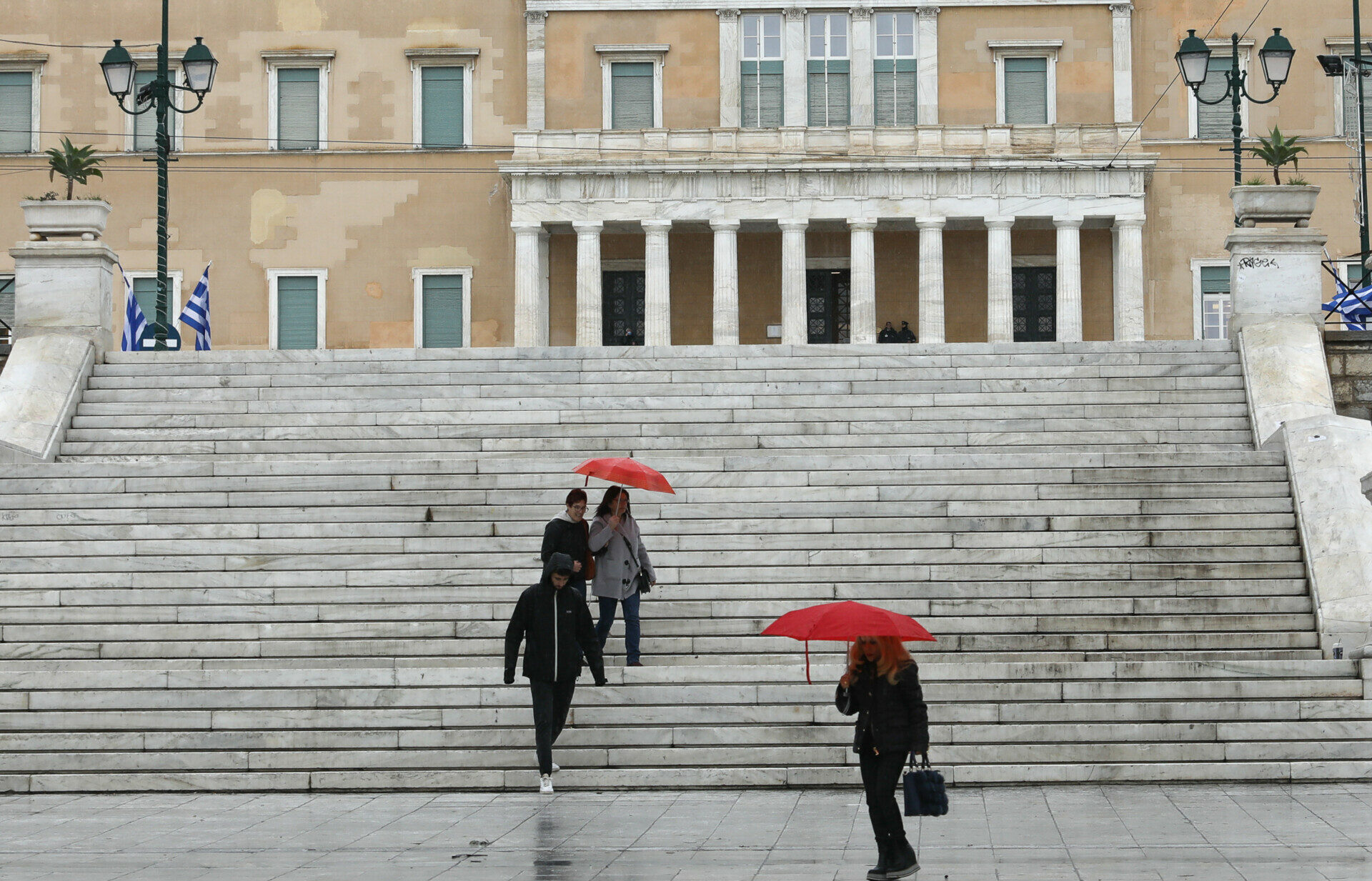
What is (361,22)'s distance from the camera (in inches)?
1591

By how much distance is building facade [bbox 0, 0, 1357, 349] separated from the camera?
38.2m

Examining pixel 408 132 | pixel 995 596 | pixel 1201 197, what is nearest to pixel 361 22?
pixel 408 132

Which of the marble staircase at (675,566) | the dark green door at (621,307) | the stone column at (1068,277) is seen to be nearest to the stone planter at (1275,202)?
the marble staircase at (675,566)

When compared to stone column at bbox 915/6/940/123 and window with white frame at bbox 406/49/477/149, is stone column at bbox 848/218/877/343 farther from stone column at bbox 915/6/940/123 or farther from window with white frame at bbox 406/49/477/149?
window with white frame at bbox 406/49/477/149

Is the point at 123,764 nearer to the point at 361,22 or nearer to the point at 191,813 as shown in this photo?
the point at 191,813

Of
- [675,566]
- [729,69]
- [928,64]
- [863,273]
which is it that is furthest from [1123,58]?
[675,566]

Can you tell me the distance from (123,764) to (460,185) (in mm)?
27932

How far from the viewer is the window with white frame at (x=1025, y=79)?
39.2 metres

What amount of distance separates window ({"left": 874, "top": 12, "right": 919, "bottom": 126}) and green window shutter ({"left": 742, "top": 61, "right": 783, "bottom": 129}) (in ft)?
6.58

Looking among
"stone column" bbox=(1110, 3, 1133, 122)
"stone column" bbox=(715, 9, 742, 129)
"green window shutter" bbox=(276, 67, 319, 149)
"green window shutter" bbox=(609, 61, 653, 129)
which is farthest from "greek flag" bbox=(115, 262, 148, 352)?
"stone column" bbox=(1110, 3, 1133, 122)

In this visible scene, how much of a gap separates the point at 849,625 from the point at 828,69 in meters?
31.0

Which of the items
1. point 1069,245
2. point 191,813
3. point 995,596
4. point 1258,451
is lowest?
point 191,813

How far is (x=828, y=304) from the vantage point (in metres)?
40.1

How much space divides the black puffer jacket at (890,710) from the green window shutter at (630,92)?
31.0 meters
